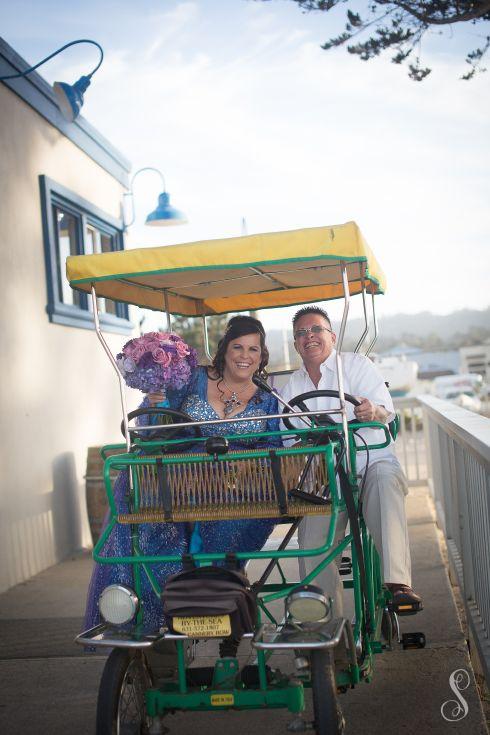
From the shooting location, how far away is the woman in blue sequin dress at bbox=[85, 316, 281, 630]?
403cm

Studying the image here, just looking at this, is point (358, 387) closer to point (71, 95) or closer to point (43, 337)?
point (43, 337)

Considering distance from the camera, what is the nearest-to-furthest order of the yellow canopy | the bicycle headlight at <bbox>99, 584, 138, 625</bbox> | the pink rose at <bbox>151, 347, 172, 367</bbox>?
the bicycle headlight at <bbox>99, 584, 138, 625</bbox> < the yellow canopy < the pink rose at <bbox>151, 347, 172, 367</bbox>

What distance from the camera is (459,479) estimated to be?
5.46 meters

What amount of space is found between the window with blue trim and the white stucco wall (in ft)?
0.30

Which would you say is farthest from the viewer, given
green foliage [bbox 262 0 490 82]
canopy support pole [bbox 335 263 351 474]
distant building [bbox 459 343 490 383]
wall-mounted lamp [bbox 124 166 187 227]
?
distant building [bbox 459 343 490 383]

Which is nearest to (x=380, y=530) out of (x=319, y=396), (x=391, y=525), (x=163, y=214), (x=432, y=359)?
(x=391, y=525)

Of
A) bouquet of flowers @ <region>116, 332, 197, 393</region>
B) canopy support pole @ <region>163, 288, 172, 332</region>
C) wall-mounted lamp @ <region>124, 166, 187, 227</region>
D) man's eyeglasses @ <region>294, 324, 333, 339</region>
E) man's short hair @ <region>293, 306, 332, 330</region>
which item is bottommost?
bouquet of flowers @ <region>116, 332, 197, 393</region>

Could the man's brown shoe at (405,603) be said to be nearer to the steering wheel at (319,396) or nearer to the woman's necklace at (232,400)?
the steering wheel at (319,396)

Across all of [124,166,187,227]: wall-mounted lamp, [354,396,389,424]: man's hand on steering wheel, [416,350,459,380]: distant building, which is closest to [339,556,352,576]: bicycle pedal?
[354,396,389,424]: man's hand on steering wheel

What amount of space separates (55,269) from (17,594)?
3050 millimetres

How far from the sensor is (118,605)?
337 centimetres

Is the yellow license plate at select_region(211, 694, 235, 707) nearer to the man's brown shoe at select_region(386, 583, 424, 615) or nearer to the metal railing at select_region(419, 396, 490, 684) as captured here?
the man's brown shoe at select_region(386, 583, 424, 615)

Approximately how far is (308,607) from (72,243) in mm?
6572

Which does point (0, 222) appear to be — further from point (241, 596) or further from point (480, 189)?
point (480, 189)
